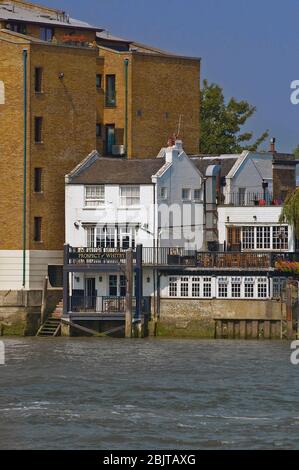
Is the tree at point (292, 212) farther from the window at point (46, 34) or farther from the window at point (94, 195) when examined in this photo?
the window at point (46, 34)

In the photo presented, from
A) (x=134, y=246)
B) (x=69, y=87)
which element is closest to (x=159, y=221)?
(x=134, y=246)

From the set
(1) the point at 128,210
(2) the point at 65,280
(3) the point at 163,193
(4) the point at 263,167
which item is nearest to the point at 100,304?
(2) the point at 65,280

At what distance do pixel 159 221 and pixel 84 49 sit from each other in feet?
36.3

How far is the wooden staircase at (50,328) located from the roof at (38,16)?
18.3m

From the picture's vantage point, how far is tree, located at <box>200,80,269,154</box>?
140500 mm

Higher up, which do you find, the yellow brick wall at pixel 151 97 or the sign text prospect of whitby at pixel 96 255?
the yellow brick wall at pixel 151 97

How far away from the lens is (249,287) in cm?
10688

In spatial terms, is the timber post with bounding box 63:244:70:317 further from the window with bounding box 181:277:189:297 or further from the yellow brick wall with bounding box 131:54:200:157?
the yellow brick wall with bounding box 131:54:200:157

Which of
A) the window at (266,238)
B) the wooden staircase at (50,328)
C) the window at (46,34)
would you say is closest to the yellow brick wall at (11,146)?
the wooden staircase at (50,328)

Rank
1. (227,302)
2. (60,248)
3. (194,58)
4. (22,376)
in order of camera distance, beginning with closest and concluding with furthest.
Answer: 1. (22,376)
2. (227,302)
3. (60,248)
4. (194,58)

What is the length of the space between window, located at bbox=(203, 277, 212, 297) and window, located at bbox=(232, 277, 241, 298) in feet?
4.00

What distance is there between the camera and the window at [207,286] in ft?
352

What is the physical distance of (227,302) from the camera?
4193 inches
